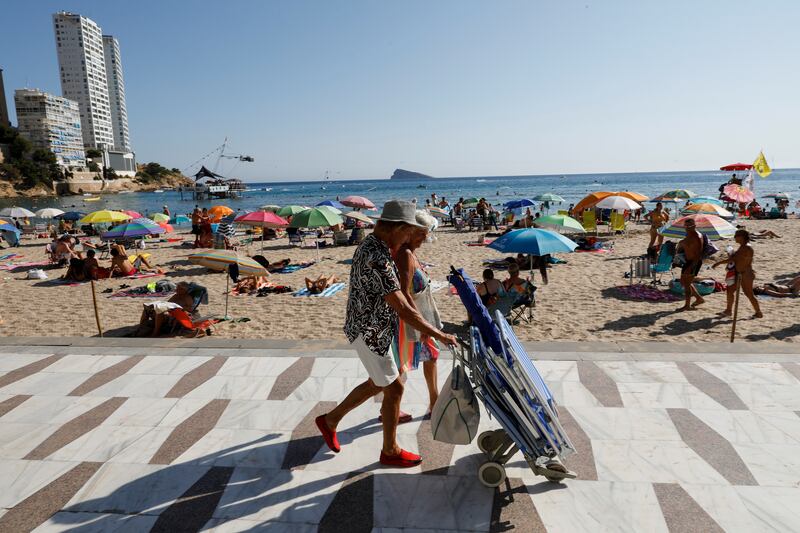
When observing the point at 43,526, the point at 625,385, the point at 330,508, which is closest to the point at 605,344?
the point at 625,385

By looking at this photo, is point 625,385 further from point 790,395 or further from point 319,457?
point 319,457

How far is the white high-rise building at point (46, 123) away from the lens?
9688 cm

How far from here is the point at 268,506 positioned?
2631 millimetres

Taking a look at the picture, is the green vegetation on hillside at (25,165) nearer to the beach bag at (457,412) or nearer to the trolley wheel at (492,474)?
the beach bag at (457,412)

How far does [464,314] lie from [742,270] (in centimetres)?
386

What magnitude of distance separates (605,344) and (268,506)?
3721mm

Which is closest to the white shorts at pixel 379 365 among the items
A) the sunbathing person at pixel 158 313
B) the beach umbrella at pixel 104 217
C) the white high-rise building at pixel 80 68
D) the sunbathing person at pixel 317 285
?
the sunbathing person at pixel 158 313

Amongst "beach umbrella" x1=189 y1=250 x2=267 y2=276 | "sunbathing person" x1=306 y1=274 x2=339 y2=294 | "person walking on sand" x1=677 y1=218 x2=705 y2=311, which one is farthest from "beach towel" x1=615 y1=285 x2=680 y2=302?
"beach umbrella" x1=189 y1=250 x2=267 y2=276

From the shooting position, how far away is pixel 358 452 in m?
3.14

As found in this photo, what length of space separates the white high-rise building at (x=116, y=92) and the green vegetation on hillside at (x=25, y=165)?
224ft

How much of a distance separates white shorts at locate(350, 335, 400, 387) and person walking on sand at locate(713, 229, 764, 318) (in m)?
5.69

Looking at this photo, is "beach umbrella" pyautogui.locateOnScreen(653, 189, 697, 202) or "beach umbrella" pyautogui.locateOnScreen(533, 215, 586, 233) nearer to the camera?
"beach umbrella" pyautogui.locateOnScreen(533, 215, 586, 233)

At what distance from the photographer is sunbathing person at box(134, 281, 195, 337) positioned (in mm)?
6477

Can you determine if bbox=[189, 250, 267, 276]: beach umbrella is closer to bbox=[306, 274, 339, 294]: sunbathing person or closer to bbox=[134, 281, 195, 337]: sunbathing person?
bbox=[134, 281, 195, 337]: sunbathing person
